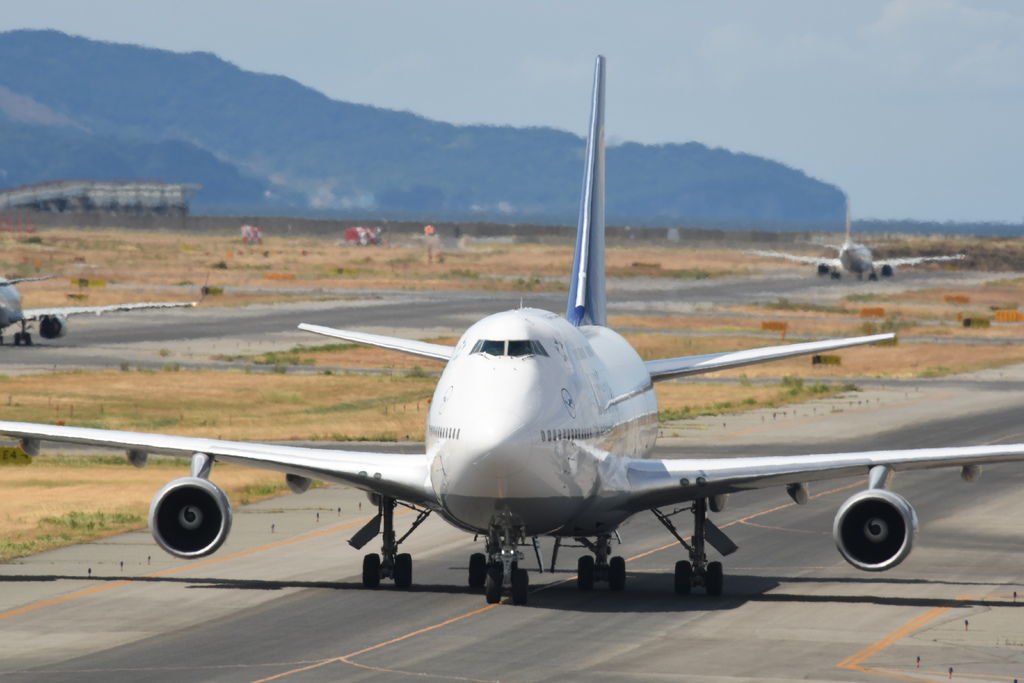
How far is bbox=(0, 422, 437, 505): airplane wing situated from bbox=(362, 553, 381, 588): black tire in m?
2.27

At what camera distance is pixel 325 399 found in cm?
8662

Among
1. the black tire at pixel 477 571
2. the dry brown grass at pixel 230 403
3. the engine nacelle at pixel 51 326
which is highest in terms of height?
the engine nacelle at pixel 51 326

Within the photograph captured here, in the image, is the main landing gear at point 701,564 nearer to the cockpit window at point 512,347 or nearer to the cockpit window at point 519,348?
the cockpit window at point 512,347

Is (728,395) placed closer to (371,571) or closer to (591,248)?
(591,248)

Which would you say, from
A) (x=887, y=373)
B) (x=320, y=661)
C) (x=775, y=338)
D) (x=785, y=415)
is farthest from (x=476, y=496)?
(x=775, y=338)

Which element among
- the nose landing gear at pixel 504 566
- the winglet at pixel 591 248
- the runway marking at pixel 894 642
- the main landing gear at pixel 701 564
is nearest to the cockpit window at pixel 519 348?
the nose landing gear at pixel 504 566

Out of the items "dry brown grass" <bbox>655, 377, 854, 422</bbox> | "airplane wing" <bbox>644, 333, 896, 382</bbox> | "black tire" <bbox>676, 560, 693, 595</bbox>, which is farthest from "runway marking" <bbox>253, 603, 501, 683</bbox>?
"dry brown grass" <bbox>655, 377, 854, 422</bbox>

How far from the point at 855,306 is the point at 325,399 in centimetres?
9178

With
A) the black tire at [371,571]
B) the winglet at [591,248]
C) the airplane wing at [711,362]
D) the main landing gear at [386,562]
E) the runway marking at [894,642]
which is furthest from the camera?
the winglet at [591,248]

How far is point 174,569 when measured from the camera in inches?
1697

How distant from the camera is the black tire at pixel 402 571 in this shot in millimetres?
39969

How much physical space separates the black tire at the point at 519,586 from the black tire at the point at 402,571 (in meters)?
3.63

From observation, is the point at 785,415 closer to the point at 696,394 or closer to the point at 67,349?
the point at 696,394

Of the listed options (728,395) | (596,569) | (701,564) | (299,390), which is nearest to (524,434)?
(701,564)
